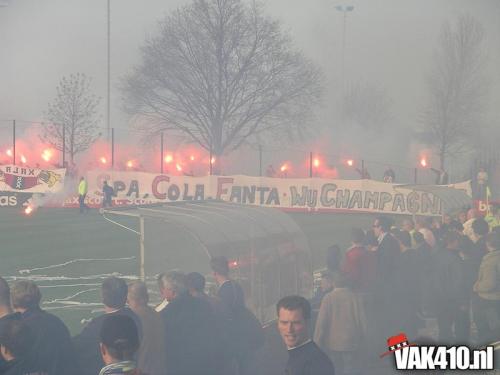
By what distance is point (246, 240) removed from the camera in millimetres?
11086

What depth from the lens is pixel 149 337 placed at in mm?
6648

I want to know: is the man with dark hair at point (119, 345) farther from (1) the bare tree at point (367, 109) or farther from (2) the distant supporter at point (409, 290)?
(1) the bare tree at point (367, 109)

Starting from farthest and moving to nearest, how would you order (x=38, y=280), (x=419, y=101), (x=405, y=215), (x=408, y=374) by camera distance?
1. (x=419, y=101)
2. (x=405, y=215)
3. (x=38, y=280)
4. (x=408, y=374)

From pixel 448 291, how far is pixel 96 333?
19.2 ft

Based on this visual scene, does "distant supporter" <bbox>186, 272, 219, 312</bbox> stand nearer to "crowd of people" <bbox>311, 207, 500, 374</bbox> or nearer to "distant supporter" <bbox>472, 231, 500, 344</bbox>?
"crowd of people" <bbox>311, 207, 500, 374</bbox>

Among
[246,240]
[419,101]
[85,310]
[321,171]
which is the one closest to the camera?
[246,240]

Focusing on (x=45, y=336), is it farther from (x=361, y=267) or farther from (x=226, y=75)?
(x=226, y=75)

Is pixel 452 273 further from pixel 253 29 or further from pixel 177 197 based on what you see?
pixel 253 29

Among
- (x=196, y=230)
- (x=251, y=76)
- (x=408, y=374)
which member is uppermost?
(x=251, y=76)

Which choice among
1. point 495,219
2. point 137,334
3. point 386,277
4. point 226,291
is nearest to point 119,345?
point 137,334

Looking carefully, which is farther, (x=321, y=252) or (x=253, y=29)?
(x=253, y=29)

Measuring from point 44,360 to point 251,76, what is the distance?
4586cm

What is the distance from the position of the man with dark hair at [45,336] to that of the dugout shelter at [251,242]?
3.90m

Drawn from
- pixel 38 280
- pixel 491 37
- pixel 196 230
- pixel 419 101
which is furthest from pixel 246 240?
pixel 419 101
